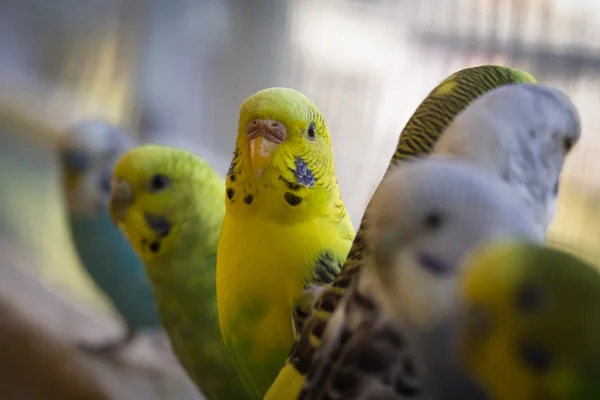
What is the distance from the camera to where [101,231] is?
112 cm

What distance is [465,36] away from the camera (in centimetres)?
61

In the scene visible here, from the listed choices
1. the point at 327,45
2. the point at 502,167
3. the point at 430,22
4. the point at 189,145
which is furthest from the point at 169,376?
the point at 502,167

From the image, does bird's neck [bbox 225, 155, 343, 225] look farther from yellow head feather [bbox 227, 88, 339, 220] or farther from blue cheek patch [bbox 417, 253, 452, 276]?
blue cheek patch [bbox 417, 253, 452, 276]

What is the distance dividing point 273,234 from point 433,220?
0.27m

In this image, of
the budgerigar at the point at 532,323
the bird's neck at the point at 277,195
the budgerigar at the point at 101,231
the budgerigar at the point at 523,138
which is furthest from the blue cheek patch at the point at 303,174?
the budgerigar at the point at 101,231

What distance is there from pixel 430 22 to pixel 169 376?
84cm

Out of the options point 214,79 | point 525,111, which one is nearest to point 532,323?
point 525,111

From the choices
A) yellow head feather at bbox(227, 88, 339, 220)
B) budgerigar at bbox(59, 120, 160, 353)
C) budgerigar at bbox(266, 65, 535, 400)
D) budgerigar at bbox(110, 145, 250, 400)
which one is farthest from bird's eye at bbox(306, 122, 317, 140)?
budgerigar at bbox(59, 120, 160, 353)

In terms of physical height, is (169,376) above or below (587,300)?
below

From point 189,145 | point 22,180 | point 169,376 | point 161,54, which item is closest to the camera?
point 169,376

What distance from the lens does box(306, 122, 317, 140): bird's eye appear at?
24.1 inches

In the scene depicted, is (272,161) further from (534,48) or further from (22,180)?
(22,180)

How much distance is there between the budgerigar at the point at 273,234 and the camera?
23.1 inches

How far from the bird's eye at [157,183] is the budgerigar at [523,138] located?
43 centimetres
